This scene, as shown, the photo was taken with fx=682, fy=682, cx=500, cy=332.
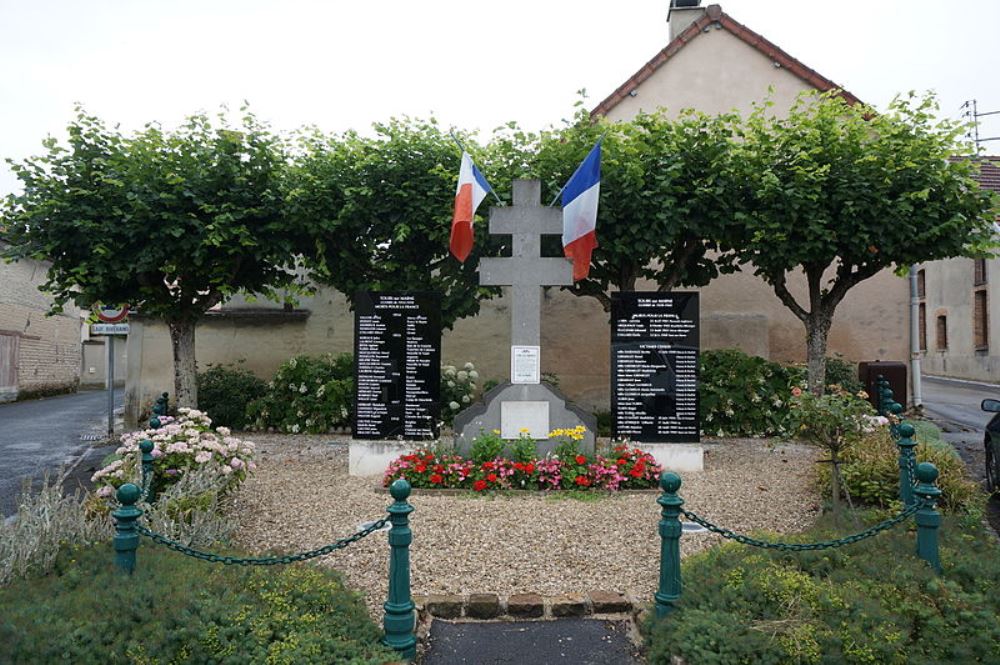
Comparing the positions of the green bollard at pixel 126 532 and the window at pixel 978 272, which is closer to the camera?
the green bollard at pixel 126 532

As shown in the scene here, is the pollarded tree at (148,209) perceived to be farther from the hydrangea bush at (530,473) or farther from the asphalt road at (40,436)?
the hydrangea bush at (530,473)

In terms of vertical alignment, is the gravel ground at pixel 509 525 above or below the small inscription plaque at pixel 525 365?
below

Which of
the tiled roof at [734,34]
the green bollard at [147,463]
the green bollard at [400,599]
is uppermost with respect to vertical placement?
the tiled roof at [734,34]

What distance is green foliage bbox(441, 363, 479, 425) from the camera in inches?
482

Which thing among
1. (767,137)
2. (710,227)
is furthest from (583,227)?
(767,137)

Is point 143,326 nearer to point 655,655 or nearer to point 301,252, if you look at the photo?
point 301,252

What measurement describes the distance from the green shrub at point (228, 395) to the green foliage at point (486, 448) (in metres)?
6.59

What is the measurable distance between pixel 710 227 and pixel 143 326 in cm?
1110

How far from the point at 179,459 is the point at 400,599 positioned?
134 inches

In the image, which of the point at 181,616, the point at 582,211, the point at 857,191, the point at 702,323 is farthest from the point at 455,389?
the point at 181,616

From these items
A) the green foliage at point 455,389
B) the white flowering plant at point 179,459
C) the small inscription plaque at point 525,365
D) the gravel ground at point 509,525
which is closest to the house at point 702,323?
the green foliage at point 455,389

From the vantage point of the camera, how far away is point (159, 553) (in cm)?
417

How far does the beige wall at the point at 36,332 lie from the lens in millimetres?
22547

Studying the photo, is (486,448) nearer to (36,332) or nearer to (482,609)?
(482,609)
